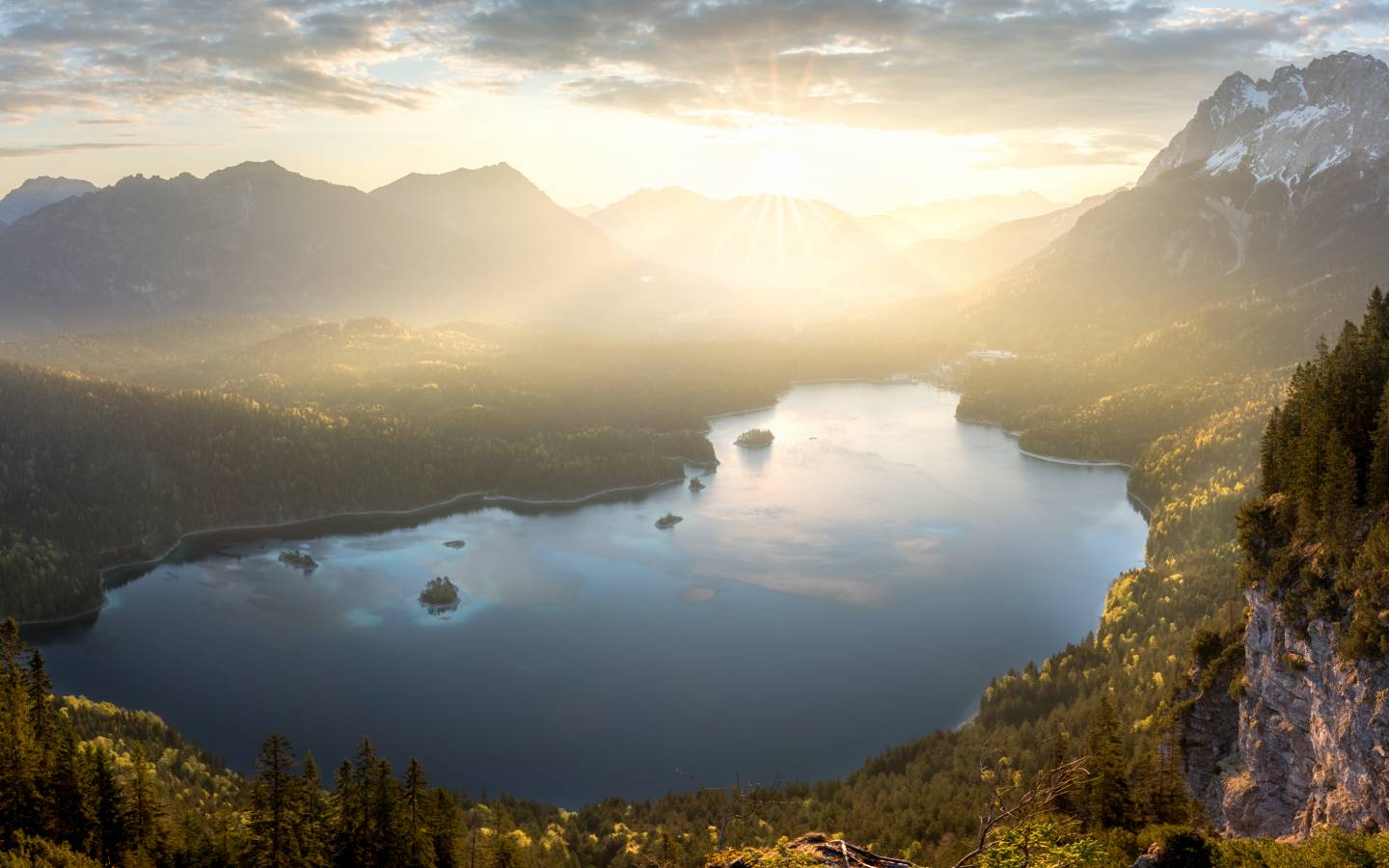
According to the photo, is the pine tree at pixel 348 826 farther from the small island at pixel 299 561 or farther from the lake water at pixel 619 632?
the small island at pixel 299 561

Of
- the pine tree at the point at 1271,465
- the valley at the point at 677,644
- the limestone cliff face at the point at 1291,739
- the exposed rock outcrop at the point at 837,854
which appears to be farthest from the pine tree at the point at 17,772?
the pine tree at the point at 1271,465

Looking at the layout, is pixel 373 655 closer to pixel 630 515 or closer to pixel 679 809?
pixel 679 809

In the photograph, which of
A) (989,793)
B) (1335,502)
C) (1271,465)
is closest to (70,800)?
(989,793)

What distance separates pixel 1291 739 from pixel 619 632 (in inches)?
3194

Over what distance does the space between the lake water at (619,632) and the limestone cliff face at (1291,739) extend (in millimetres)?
39828

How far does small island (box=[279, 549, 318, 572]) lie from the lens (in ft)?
468

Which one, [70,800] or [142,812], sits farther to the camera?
[70,800]

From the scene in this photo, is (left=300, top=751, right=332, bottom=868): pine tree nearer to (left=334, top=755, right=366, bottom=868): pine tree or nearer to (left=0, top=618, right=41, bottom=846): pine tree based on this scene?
(left=334, top=755, right=366, bottom=868): pine tree

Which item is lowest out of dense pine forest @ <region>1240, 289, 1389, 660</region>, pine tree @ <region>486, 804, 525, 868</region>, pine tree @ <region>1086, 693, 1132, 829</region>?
pine tree @ <region>486, 804, 525, 868</region>

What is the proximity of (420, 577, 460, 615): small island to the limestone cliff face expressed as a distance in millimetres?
93172

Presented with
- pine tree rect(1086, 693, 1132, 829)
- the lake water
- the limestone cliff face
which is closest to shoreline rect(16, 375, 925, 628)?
the lake water

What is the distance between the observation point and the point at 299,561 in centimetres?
14362

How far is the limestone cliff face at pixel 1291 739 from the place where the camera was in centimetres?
3878

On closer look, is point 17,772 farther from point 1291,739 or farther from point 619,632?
point 619,632
